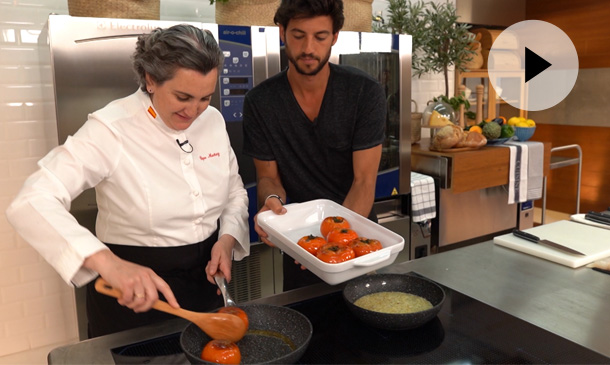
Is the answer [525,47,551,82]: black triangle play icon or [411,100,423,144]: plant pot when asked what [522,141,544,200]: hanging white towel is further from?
A: [525,47,551,82]: black triangle play icon

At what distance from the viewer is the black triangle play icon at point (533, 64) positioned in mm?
5352

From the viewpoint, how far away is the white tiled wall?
2.60 meters

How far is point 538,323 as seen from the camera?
1.25 meters

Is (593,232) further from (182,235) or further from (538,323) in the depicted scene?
(182,235)

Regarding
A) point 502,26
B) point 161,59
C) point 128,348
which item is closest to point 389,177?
point 161,59

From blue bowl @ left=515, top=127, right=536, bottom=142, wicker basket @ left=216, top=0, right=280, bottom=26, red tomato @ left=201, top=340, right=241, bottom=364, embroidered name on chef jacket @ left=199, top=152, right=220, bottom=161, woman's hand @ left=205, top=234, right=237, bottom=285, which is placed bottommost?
red tomato @ left=201, top=340, right=241, bottom=364

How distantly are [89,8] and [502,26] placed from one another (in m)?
4.12

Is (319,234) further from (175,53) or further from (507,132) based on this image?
(507,132)

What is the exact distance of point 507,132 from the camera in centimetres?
361

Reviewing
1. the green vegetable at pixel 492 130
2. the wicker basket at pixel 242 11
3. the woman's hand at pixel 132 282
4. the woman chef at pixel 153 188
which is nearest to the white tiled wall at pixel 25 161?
the wicker basket at pixel 242 11

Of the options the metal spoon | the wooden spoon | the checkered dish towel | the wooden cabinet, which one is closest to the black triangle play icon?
the wooden cabinet

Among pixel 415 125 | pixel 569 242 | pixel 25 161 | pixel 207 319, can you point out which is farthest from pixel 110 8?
pixel 415 125

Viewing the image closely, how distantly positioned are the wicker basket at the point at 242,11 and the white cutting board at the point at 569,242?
156 cm
